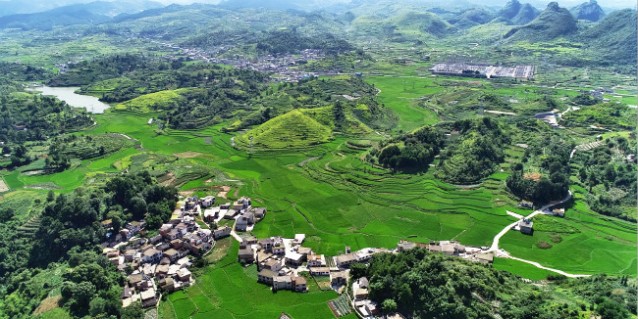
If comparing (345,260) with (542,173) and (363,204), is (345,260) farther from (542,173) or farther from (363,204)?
(542,173)

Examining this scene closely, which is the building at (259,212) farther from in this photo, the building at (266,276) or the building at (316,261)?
the building at (266,276)

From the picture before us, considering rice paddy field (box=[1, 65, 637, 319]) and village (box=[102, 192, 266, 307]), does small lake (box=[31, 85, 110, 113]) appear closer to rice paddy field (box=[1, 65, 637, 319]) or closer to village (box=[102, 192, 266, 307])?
rice paddy field (box=[1, 65, 637, 319])

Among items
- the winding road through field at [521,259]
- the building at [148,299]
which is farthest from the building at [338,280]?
the winding road through field at [521,259]

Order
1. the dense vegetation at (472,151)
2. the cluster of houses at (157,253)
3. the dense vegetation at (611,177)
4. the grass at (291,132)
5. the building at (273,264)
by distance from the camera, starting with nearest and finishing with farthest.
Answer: the cluster of houses at (157,253) < the building at (273,264) < the dense vegetation at (611,177) < the dense vegetation at (472,151) < the grass at (291,132)

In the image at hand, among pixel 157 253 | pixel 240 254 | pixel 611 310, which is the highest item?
pixel 611 310

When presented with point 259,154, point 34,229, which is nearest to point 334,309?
point 34,229

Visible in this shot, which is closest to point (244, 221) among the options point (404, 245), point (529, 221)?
point (404, 245)

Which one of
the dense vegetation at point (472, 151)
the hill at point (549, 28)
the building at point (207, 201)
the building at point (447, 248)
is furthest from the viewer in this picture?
the hill at point (549, 28)

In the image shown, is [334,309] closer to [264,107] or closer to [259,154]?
[259,154]
